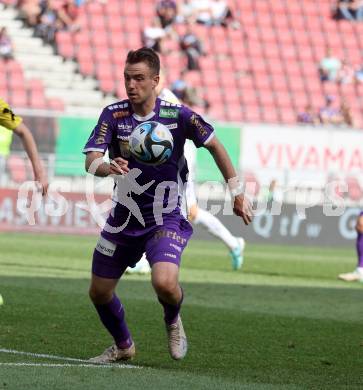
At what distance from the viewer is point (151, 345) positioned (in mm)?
8305

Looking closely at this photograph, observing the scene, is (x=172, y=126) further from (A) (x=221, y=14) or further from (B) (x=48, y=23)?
(A) (x=221, y=14)

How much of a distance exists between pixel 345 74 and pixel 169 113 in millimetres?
24045

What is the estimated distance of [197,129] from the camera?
24.1 feet

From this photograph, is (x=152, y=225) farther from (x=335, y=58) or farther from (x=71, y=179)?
(x=335, y=58)

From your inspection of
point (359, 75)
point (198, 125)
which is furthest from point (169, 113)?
point (359, 75)

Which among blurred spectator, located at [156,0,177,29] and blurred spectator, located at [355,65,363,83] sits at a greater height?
blurred spectator, located at [156,0,177,29]

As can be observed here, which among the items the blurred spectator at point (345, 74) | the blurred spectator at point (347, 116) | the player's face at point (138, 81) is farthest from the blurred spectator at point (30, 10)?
the player's face at point (138, 81)

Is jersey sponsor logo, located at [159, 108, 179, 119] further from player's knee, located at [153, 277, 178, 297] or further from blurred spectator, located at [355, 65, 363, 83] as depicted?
blurred spectator, located at [355, 65, 363, 83]

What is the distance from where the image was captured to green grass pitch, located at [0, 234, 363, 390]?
6.78 meters

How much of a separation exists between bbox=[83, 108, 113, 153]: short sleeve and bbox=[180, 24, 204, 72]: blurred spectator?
21.7 metres

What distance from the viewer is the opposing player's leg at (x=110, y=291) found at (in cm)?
734

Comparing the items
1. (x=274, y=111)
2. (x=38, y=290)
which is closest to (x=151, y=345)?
(x=38, y=290)

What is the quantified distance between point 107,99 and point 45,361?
20224 mm

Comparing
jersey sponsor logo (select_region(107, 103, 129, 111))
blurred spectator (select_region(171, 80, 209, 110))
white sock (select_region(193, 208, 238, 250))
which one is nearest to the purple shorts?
jersey sponsor logo (select_region(107, 103, 129, 111))
